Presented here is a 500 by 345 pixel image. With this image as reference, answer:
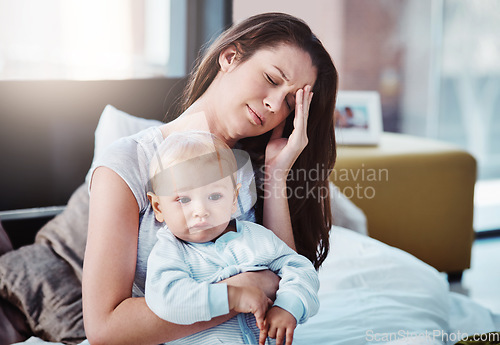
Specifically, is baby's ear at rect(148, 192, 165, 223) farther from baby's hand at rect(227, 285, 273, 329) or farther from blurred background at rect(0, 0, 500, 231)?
blurred background at rect(0, 0, 500, 231)

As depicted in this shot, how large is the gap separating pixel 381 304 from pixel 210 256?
619mm

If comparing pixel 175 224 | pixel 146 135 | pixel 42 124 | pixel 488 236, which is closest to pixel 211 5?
pixel 42 124

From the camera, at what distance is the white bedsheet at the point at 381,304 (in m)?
0.89

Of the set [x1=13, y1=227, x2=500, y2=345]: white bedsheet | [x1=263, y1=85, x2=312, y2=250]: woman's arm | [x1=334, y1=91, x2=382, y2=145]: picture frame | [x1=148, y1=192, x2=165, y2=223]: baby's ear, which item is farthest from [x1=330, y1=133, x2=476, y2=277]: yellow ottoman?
[x1=148, y1=192, x2=165, y2=223]: baby's ear

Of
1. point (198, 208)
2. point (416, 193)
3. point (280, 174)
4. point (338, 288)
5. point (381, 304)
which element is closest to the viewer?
point (198, 208)

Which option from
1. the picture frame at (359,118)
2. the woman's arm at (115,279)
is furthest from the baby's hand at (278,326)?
the picture frame at (359,118)

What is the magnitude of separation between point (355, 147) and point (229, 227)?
57.0 inches

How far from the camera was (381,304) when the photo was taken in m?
1.11

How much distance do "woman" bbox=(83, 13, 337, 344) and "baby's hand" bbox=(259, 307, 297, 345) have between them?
0.02 m

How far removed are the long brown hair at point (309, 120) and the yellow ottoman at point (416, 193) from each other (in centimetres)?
115

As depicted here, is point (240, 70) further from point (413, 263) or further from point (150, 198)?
point (413, 263)

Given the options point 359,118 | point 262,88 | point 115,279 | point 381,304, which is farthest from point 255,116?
point 359,118

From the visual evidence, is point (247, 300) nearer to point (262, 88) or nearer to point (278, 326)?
point (278, 326)

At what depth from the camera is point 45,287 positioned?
3.97 ft
